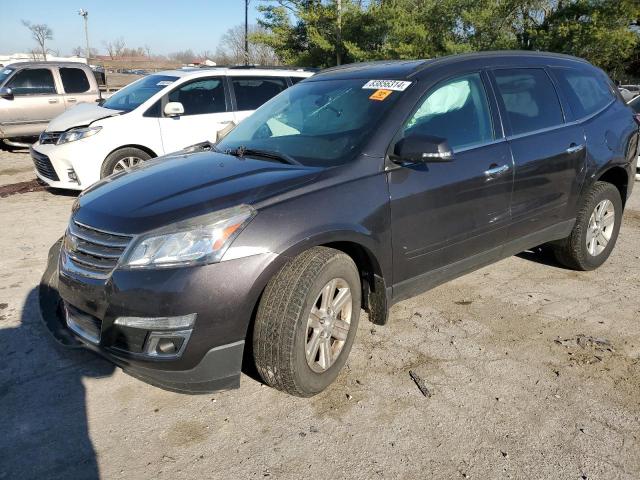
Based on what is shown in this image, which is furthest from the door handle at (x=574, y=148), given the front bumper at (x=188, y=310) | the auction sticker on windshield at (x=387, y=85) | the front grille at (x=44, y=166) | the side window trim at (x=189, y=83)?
the front grille at (x=44, y=166)

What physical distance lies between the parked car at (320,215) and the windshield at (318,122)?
0.01 m

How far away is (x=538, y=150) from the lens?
3852mm

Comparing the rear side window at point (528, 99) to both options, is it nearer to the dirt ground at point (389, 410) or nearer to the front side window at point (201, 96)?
the dirt ground at point (389, 410)

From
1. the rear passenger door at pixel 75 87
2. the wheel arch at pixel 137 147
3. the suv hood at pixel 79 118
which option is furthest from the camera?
the rear passenger door at pixel 75 87

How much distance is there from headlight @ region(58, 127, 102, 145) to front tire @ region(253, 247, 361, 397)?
533 cm

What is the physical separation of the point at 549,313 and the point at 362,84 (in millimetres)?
2147

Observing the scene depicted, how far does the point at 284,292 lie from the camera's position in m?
2.61

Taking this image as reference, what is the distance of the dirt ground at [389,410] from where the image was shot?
7.97 feet

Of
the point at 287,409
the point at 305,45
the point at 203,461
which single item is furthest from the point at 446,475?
the point at 305,45

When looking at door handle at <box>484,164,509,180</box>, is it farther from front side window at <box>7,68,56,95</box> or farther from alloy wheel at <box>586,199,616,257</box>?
front side window at <box>7,68,56,95</box>

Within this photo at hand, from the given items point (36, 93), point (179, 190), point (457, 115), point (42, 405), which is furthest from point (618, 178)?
point (36, 93)

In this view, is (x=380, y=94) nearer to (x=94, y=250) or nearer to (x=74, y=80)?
(x=94, y=250)

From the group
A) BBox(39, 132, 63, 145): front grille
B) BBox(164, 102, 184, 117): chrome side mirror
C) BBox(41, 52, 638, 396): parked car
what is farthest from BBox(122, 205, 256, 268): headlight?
BBox(39, 132, 63, 145): front grille

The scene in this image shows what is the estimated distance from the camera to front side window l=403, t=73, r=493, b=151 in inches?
130
